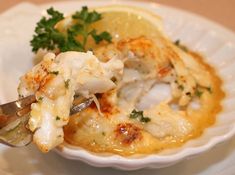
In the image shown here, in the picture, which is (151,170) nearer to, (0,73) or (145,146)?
(145,146)

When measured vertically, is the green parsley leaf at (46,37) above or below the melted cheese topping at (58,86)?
below

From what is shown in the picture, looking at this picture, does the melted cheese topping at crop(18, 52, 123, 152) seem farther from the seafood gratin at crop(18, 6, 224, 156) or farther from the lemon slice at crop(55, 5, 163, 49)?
the lemon slice at crop(55, 5, 163, 49)

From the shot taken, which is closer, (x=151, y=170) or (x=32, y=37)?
(x=151, y=170)

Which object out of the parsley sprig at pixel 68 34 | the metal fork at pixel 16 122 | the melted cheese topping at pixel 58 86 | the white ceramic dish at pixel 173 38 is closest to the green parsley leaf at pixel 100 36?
the parsley sprig at pixel 68 34

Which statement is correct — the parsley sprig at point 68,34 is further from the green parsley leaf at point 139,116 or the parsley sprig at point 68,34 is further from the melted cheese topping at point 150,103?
the green parsley leaf at point 139,116

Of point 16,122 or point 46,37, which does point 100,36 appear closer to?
point 46,37

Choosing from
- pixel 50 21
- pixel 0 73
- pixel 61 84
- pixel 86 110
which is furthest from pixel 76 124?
pixel 50 21

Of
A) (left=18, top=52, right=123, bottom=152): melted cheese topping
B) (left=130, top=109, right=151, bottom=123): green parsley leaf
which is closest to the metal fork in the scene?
(left=18, top=52, right=123, bottom=152): melted cheese topping
